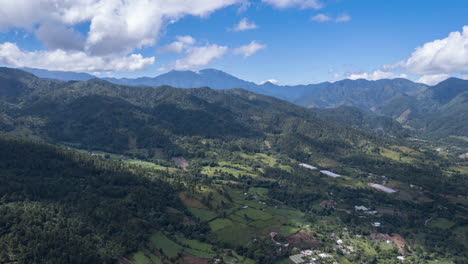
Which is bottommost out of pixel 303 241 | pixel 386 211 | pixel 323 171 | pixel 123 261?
pixel 303 241

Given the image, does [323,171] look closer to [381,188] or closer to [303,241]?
[381,188]

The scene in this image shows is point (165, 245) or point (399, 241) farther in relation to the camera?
point (399, 241)

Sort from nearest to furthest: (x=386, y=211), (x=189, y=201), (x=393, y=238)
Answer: (x=393, y=238) < (x=189, y=201) < (x=386, y=211)

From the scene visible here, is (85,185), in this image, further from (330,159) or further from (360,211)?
(330,159)

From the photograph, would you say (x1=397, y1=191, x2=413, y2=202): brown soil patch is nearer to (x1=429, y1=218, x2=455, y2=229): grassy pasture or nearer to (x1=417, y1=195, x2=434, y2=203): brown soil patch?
(x1=417, y1=195, x2=434, y2=203): brown soil patch

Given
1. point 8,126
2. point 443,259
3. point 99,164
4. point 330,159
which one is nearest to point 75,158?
point 99,164

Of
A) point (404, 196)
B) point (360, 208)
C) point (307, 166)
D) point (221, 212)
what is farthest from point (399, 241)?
point (307, 166)

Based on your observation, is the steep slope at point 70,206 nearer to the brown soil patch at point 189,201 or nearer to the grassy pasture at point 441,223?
the brown soil patch at point 189,201
